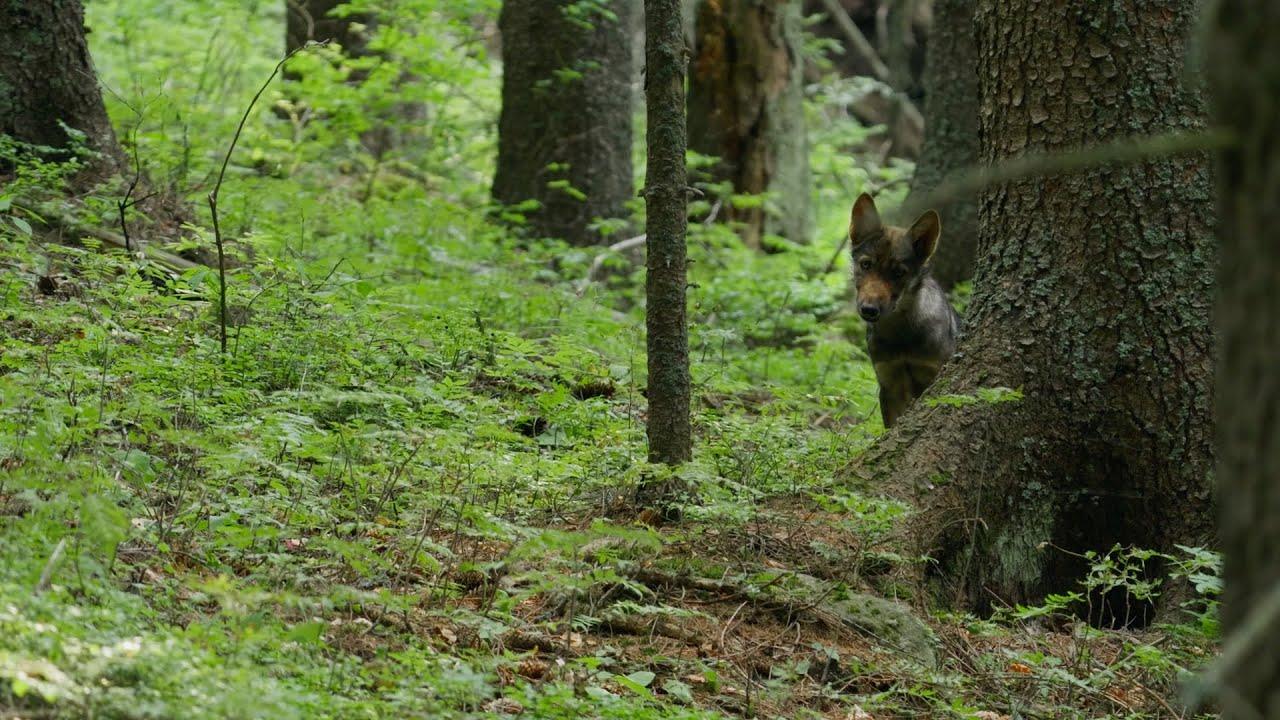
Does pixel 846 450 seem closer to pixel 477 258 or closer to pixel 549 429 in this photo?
pixel 549 429

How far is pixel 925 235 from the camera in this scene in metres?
7.87

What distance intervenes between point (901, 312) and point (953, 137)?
4.70 meters

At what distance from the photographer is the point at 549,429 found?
677cm

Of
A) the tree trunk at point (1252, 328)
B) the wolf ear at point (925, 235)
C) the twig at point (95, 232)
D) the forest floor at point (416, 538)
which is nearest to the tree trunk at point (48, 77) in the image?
the forest floor at point (416, 538)

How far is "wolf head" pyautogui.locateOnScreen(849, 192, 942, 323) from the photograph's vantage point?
25.5 feet

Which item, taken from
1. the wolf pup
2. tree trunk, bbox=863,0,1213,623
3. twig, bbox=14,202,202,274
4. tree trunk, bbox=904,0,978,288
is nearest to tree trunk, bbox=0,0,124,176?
twig, bbox=14,202,202,274

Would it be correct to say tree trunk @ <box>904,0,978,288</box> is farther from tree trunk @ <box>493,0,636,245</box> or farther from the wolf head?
the wolf head

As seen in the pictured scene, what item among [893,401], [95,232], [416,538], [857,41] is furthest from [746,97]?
[857,41]

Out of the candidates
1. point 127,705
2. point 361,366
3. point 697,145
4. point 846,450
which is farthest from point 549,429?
point 697,145

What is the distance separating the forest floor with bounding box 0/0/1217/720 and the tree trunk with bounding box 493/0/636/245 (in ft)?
14.8

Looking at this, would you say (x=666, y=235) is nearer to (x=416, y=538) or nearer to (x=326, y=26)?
(x=416, y=538)

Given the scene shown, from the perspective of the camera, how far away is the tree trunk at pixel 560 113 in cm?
1257

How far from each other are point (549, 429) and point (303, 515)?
2.35 meters

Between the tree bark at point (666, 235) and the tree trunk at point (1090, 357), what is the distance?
1286mm
